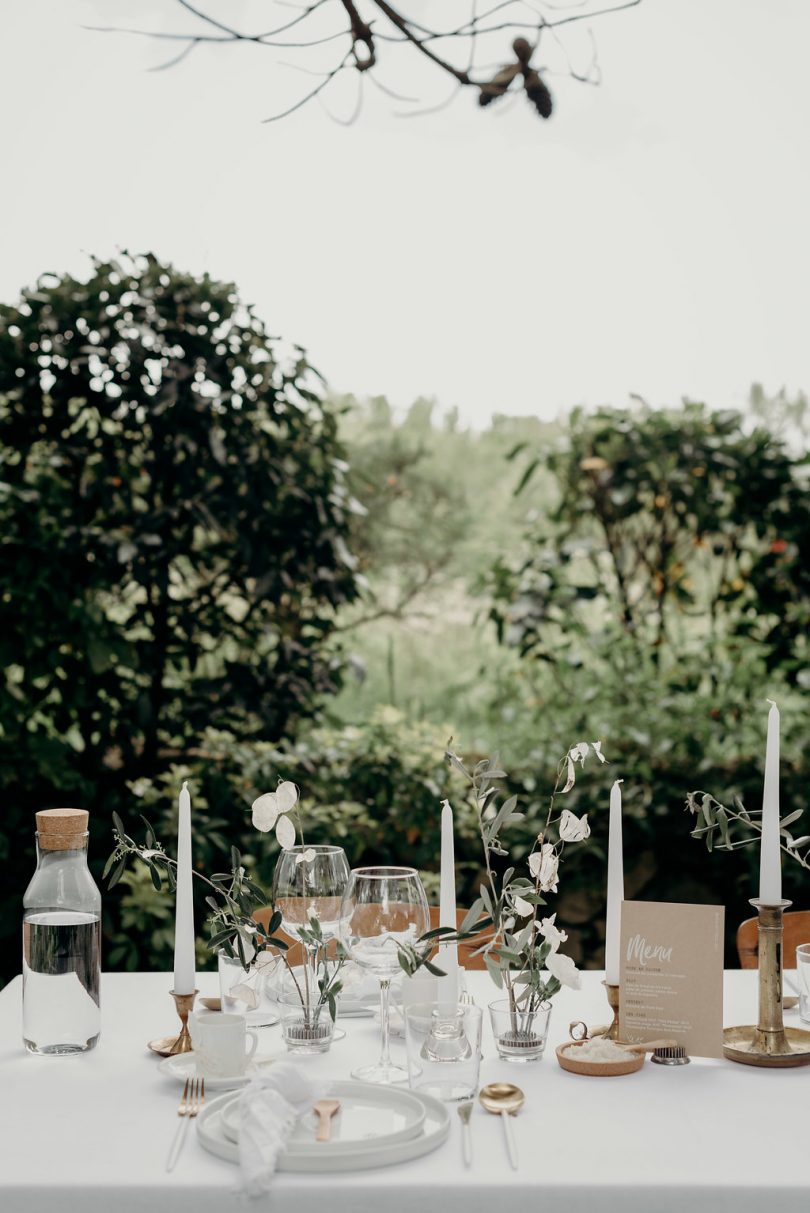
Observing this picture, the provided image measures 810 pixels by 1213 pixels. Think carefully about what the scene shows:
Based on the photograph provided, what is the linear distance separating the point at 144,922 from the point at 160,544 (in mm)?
794

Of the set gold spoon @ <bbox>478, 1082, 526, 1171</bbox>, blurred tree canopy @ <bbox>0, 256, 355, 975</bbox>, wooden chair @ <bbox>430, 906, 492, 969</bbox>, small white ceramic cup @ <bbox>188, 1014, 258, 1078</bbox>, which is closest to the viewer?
gold spoon @ <bbox>478, 1082, 526, 1171</bbox>

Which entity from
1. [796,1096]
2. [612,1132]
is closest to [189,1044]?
[612,1132]

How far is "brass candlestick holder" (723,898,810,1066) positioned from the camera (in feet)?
4.74

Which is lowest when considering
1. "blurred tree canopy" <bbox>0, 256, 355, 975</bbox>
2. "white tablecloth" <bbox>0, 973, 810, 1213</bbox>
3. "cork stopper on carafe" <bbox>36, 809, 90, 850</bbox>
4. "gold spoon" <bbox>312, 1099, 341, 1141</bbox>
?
"white tablecloth" <bbox>0, 973, 810, 1213</bbox>

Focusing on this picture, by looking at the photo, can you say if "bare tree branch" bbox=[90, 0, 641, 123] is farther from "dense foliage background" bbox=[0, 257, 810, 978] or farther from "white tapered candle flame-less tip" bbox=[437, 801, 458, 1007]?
"white tapered candle flame-less tip" bbox=[437, 801, 458, 1007]

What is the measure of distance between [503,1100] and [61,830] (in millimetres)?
607

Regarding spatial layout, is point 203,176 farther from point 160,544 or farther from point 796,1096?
point 796,1096

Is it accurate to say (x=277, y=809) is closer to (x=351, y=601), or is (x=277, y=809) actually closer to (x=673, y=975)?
(x=673, y=975)

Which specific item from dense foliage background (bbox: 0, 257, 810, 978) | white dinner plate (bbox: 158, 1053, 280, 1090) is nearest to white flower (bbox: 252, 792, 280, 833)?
white dinner plate (bbox: 158, 1053, 280, 1090)

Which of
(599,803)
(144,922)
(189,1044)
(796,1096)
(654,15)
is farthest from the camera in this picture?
(654,15)

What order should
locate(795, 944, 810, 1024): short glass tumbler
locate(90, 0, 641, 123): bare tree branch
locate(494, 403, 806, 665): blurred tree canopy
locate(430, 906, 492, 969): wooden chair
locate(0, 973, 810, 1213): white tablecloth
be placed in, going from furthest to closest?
locate(494, 403, 806, 665): blurred tree canopy
locate(90, 0, 641, 123): bare tree branch
locate(430, 906, 492, 969): wooden chair
locate(795, 944, 810, 1024): short glass tumbler
locate(0, 973, 810, 1213): white tablecloth

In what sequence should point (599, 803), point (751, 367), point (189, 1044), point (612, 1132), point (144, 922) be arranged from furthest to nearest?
point (751, 367) → point (599, 803) → point (144, 922) → point (189, 1044) → point (612, 1132)

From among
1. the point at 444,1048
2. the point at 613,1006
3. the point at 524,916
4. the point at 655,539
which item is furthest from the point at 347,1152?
the point at 655,539

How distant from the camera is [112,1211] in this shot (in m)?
1.10
